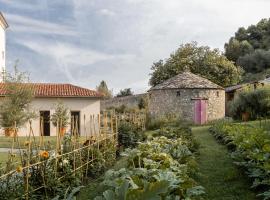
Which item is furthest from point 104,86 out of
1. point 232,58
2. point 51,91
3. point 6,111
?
point 6,111

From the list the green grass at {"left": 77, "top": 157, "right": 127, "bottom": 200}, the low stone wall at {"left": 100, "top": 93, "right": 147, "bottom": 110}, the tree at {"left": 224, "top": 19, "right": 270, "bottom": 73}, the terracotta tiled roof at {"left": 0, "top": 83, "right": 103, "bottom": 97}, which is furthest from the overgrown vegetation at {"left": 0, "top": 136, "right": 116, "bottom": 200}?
the tree at {"left": 224, "top": 19, "right": 270, "bottom": 73}

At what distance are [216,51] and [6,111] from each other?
95.5ft

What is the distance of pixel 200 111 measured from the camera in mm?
32781

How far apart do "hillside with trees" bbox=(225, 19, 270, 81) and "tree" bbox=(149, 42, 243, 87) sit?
785 cm

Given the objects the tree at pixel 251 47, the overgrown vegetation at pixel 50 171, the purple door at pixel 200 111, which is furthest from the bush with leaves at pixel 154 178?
the tree at pixel 251 47

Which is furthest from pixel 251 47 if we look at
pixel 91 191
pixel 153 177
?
pixel 153 177

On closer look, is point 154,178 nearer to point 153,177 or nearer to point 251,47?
point 153,177

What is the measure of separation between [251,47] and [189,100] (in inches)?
1325

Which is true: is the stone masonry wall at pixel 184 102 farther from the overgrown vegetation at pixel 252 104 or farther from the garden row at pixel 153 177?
the garden row at pixel 153 177

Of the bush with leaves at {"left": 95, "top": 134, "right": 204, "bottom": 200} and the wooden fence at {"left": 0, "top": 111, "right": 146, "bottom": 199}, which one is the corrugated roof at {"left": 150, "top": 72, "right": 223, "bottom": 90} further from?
the bush with leaves at {"left": 95, "top": 134, "right": 204, "bottom": 200}

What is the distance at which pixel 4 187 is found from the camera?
6.14 m

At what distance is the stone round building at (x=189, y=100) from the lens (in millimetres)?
32750

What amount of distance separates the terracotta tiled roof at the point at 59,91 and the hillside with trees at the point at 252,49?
Result: 27783mm

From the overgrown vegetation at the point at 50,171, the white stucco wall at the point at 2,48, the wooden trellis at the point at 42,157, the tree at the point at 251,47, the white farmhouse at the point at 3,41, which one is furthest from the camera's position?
the tree at the point at 251,47
